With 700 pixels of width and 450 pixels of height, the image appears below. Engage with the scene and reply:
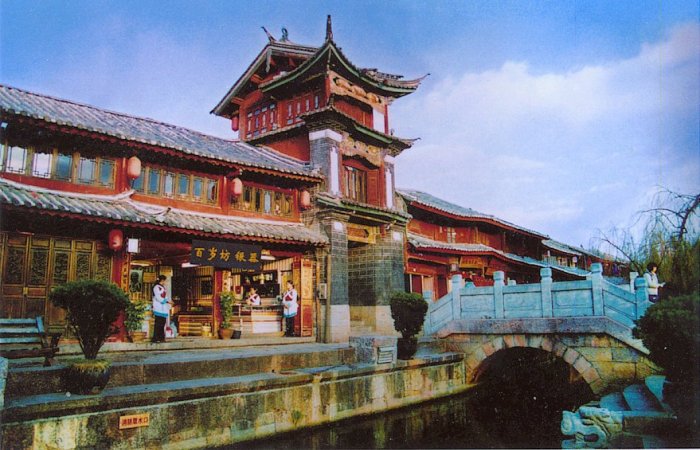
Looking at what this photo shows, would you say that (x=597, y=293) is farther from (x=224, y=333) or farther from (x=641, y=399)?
(x=224, y=333)

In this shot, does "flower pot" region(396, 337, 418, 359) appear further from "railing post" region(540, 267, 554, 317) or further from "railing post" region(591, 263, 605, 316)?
"railing post" region(591, 263, 605, 316)

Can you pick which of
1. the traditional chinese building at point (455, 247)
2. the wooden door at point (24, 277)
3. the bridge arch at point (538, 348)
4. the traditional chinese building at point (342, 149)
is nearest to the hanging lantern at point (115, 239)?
the wooden door at point (24, 277)

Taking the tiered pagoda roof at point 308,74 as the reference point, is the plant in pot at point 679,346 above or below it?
below

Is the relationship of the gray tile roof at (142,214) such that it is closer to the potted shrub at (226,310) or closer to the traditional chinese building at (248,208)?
the traditional chinese building at (248,208)

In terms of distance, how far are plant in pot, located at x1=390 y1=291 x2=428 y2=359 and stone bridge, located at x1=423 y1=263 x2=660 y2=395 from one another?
2402 millimetres

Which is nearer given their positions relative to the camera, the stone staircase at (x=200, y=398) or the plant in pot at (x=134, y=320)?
the stone staircase at (x=200, y=398)

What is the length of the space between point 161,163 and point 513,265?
63.9ft

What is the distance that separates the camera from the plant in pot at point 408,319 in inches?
522

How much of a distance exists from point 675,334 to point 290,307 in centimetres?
1131

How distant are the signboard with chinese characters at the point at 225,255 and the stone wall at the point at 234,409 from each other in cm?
469

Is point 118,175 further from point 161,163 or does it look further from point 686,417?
point 686,417

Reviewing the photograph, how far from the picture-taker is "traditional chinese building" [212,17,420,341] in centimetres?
1761

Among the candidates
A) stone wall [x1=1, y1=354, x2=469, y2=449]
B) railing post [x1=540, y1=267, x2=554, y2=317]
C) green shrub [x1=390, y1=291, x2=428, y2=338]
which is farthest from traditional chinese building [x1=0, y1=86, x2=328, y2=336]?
railing post [x1=540, y1=267, x2=554, y2=317]

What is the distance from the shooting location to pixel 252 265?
49.4 ft
